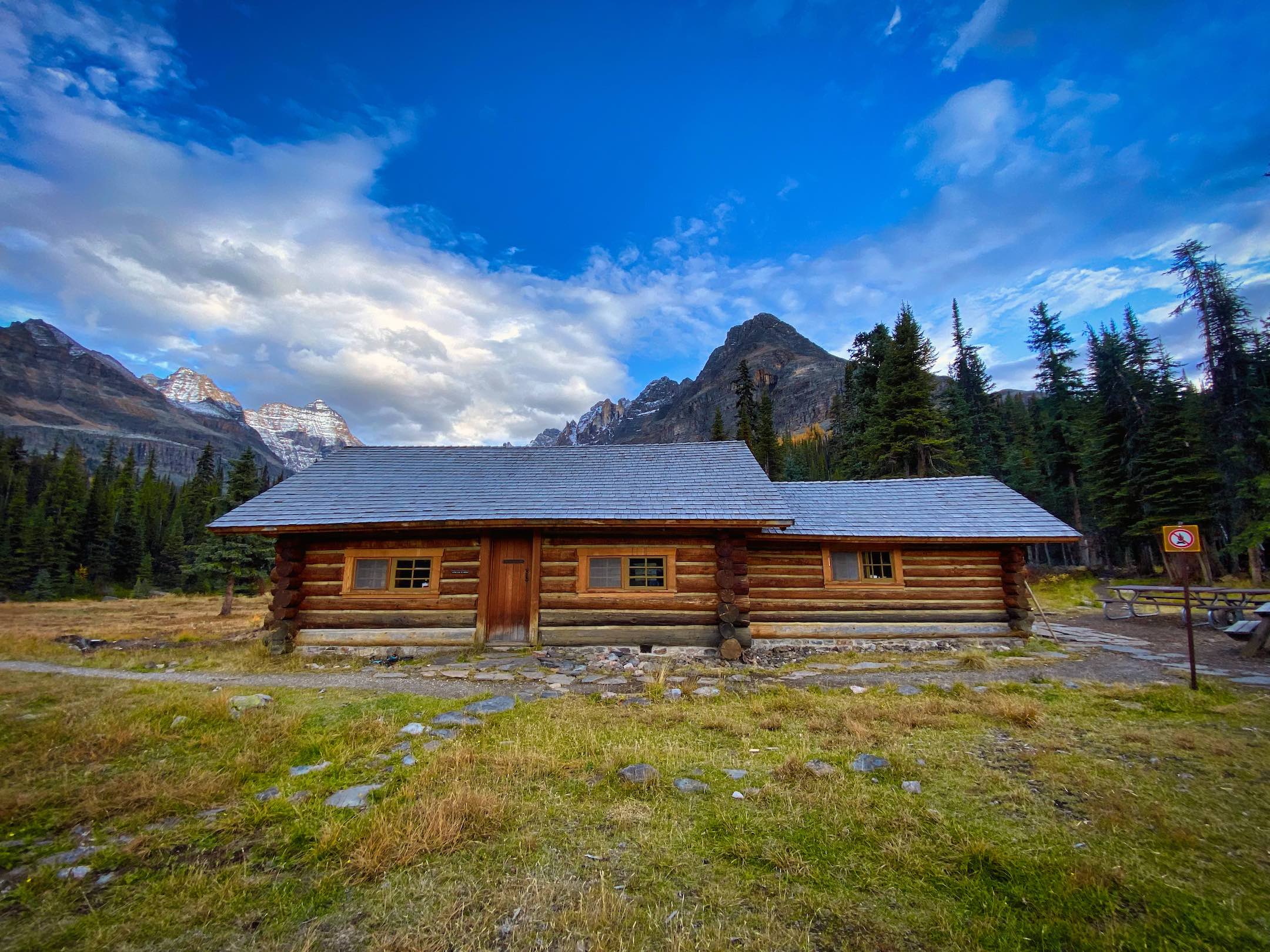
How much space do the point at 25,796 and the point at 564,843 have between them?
4959 millimetres

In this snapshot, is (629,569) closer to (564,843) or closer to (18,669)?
(564,843)

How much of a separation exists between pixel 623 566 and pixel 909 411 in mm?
23779

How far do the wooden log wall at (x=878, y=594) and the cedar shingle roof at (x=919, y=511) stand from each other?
667 mm

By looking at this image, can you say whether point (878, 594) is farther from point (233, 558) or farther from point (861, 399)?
point (233, 558)

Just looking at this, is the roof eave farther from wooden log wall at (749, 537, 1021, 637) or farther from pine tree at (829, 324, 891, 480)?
pine tree at (829, 324, 891, 480)

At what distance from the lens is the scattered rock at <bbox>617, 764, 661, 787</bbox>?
214 inches

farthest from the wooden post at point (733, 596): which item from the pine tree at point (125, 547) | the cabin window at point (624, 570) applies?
the pine tree at point (125, 547)

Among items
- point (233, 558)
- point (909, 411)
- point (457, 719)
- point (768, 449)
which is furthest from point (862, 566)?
point (768, 449)

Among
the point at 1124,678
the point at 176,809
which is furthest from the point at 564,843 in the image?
the point at 1124,678

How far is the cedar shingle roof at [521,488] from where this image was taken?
13070 mm

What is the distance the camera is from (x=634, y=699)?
9.08 metres

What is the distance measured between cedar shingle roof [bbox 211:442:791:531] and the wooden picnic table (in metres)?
12.2

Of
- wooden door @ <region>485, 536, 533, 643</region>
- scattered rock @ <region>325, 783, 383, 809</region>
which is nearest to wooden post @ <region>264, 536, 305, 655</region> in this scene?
wooden door @ <region>485, 536, 533, 643</region>

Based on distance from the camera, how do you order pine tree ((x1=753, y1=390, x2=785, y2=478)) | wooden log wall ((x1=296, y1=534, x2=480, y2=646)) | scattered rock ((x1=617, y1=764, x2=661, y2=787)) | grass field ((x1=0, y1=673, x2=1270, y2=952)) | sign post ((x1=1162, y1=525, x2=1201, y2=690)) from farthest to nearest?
pine tree ((x1=753, y1=390, x2=785, y2=478)) → wooden log wall ((x1=296, y1=534, x2=480, y2=646)) → sign post ((x1=1162, y1=525, x2=1201, y2=690)) → scattered rock ((x1=617, y1=764, x2=661, y2=787)) → grass field ((x1=0, y1=673, x2=1270, y2=952))
